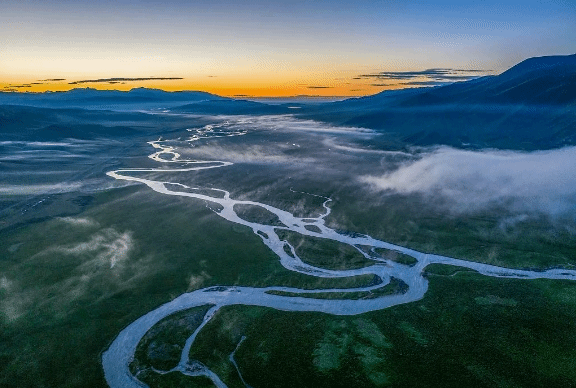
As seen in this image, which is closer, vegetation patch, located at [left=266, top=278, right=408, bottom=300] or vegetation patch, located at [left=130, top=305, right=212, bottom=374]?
vegetation patch, located at [left=130, top=305, right=212, bottom=374]

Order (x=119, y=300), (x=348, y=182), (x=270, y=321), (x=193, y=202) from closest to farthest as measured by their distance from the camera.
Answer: (x=270, y=321) < (x=119, y=300) < (x=193, y=202) < (x=348, y=182)

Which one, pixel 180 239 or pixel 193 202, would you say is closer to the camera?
pixel 180 239

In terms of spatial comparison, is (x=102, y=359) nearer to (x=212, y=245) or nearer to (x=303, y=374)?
(x=303, y=374)

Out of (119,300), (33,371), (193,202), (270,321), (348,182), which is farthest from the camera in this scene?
(348,182)

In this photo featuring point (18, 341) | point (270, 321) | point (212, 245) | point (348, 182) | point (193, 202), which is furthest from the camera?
point (348, 182)

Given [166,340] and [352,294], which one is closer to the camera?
[166,340]

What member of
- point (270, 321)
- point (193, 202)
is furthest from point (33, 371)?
point (193, 202)

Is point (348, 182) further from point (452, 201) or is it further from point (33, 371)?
point (33, 371)

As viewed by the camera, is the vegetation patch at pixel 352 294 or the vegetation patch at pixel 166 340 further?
the vegetation patch at pixel 352 294

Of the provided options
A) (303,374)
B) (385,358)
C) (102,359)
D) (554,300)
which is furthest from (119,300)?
(554,300)
